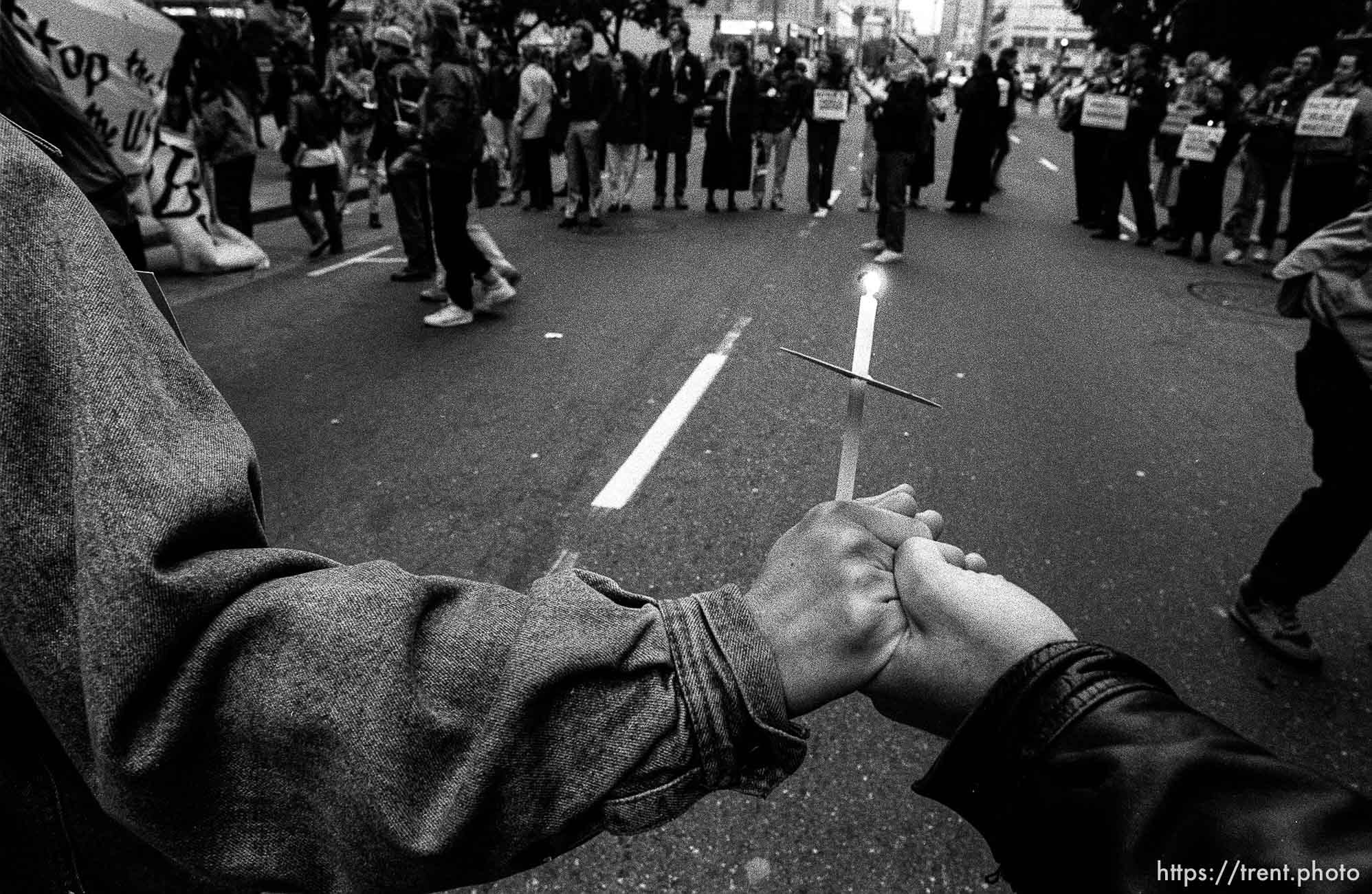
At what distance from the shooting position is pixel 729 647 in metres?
0.92

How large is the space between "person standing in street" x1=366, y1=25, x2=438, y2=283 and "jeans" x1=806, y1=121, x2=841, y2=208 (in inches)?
242

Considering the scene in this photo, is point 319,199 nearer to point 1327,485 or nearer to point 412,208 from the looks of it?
point 412,208

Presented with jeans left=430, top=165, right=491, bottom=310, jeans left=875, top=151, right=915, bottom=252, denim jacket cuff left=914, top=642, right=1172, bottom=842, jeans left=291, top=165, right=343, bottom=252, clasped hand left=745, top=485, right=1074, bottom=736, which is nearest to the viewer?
denim jacket cuff left=914, top=642, right=1172, bottom=842

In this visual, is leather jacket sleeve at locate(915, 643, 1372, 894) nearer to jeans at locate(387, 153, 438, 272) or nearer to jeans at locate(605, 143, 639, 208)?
jeans at locate(387, 153, 438, 272)

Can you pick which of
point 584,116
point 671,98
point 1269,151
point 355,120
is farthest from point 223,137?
point 1269,151

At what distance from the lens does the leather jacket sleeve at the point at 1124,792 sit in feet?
2.09

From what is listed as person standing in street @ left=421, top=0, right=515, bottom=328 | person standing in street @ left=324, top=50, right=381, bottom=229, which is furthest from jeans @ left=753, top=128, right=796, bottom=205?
person standing in street @ left=421, top=0, right=515, bottom=328

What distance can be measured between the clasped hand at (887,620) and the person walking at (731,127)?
470 inches

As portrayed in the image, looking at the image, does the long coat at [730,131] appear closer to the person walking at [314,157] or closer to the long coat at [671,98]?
the long coat at [671,98]

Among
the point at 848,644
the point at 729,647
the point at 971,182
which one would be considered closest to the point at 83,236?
the point at 729,647

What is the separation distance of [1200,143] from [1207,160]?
0.21 metres

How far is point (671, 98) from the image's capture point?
40.7ft

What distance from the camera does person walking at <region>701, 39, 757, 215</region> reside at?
488 inches

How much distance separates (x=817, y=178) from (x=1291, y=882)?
12677 millimetres
